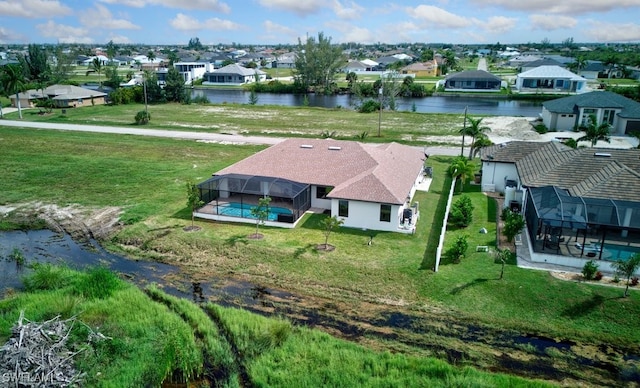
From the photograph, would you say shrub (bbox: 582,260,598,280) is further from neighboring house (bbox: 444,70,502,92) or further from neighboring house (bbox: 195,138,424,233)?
neighboring house (bbox: 444,70,502,92)

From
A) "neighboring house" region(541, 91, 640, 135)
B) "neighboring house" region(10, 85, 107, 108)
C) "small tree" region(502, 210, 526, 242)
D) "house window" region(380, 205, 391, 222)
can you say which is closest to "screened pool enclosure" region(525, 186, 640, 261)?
"small tree" region(502, 210, 526, 242)

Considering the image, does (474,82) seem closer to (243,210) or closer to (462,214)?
(462,214)

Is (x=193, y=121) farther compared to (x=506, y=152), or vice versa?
(x=193, y=121)

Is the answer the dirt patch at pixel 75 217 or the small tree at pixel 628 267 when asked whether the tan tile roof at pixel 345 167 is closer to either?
the dirt patch at pixel 75 217

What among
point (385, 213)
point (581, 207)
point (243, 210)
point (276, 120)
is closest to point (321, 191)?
point (243, 210)

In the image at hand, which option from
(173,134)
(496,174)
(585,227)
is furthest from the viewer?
(173,134)

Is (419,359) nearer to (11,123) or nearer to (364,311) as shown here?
(364,311)

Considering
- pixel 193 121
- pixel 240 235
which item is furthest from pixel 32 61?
pixel 240 235
